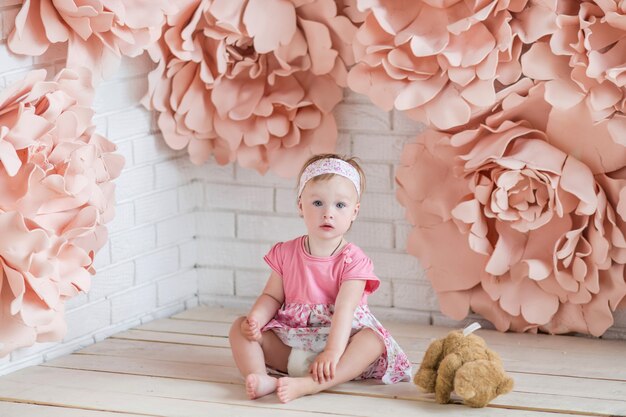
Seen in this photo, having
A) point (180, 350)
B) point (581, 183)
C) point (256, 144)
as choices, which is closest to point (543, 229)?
point (581, 183)

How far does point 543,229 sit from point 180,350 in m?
0.87

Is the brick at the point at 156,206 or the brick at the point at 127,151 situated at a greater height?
the brick at the point at 127,151

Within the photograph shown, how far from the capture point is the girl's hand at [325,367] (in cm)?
211

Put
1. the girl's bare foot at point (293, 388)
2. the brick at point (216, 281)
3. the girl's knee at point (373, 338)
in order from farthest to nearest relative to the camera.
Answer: the brick at point (216, 281)
the girl's knee at point (373, 338)
the girl's bare foot at point (293, 388)

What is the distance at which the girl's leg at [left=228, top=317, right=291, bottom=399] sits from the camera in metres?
2.10

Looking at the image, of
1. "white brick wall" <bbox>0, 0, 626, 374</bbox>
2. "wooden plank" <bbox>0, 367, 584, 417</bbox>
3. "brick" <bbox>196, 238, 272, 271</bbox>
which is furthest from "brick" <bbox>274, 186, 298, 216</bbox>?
"wooden plank" <bbox>0, 367, 584, 417</bbox>

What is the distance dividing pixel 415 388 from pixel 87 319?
0.82m

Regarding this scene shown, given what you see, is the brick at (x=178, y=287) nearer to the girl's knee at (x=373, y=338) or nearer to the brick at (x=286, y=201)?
the brick at (x=286, y=201)

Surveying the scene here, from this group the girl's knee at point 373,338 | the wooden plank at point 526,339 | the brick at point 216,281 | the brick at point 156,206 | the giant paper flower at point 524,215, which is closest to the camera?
the girl's knee at point 373,338

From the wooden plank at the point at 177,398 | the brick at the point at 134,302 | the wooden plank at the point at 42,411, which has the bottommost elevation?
the wooden plank at the point at 42,411

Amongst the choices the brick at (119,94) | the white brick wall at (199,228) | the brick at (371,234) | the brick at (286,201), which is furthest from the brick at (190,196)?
the brick at (371,234)

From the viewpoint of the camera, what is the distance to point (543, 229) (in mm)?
2400

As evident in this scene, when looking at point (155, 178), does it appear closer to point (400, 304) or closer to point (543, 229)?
point (400, 304)

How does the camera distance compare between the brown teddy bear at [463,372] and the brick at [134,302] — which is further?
the brick at [134,302]
